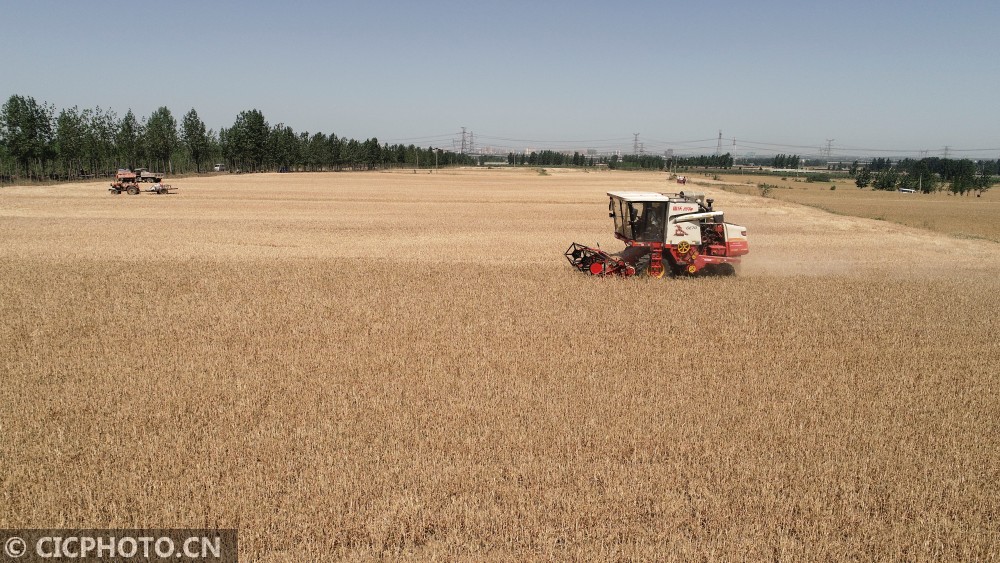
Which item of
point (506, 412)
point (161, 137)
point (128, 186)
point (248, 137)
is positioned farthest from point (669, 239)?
point (248, 137)

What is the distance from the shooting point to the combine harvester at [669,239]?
A: 16.9 m

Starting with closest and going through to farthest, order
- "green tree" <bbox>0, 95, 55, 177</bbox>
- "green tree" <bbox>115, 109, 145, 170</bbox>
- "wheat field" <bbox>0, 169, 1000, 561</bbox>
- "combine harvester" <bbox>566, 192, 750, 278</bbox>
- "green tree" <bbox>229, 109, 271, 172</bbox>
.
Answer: "wheat field" <bbox>0, 169, 1000, 561</bbox> < "combine harvester" <bbox>566, 192, 750, 278</bbox> < "green tree" <bbox>0, 95, 55, 177</bbox> < "green tree" <bbox>115, 109, 145, 170</bbox> < "green tree" <bbox>229, 109, 271, 172</bbox>

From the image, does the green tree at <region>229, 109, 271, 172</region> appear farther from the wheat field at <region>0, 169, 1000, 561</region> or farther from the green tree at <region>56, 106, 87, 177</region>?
the wheat field at <region>0, 169, 1000, 561</region>

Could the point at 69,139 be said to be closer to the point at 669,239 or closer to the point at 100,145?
the point at 100,145

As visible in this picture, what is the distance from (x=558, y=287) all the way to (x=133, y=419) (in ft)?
34.0

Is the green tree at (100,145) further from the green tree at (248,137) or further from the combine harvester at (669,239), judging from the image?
the combine harvester at (669,239)

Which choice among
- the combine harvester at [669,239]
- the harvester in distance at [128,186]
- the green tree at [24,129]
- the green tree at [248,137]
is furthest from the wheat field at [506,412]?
the green tree at [248,137]

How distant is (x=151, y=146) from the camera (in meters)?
Result: 84.4

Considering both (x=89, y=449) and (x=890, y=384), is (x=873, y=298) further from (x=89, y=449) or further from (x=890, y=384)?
(x=89, y=449)

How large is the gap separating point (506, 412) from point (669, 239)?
10.7 metres

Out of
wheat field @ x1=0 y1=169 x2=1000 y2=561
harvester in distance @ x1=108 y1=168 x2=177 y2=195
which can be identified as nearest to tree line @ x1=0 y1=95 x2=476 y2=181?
harvester in distance @ x1=108 y1=168 x2=177 y2=195

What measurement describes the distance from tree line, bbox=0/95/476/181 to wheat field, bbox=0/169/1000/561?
203 ft

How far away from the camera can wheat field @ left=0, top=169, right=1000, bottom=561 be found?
5.32m

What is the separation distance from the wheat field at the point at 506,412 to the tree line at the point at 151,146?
203 feet
